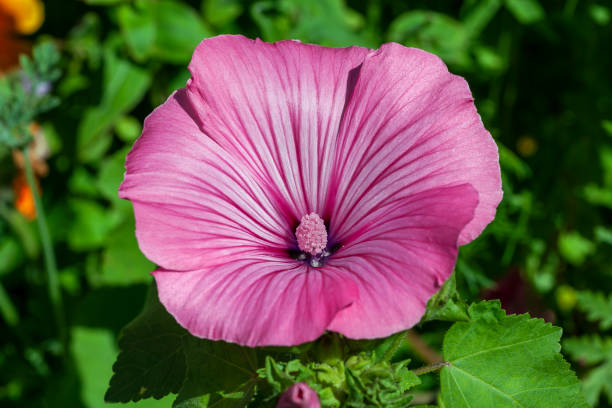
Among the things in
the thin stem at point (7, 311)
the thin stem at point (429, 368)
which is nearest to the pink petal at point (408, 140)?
the thin stem at point (429, 368)

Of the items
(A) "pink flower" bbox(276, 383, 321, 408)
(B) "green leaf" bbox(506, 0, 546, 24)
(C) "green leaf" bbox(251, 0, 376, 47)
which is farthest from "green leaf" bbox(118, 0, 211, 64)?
(A) "pink flower" bbox(276, 383, 321, 408)

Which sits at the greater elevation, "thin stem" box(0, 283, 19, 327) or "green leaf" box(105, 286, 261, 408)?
"green leaf" box(105, 286, 261, 408)

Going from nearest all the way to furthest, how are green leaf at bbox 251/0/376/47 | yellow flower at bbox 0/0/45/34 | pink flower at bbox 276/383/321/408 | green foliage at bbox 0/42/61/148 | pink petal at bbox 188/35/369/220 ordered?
pink flower at bbox 276/383/321/408, pink petal at bbox 188/35/369/220, green foliage at bbox 0/42/61/148, green leaf at bbox 251/0/376/47, yellow flower at bbox 0/0/45/34

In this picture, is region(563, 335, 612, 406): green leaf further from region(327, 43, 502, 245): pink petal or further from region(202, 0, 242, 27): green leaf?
region(202, 0, 242, 27): green leaf

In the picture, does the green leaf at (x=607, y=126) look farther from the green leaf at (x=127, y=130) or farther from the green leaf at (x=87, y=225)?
the green leaf at (x=87, y=225)

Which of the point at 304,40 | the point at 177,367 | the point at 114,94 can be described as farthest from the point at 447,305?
the point at 114,94

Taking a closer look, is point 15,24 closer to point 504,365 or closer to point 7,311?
point 7,311

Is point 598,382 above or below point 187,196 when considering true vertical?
below
